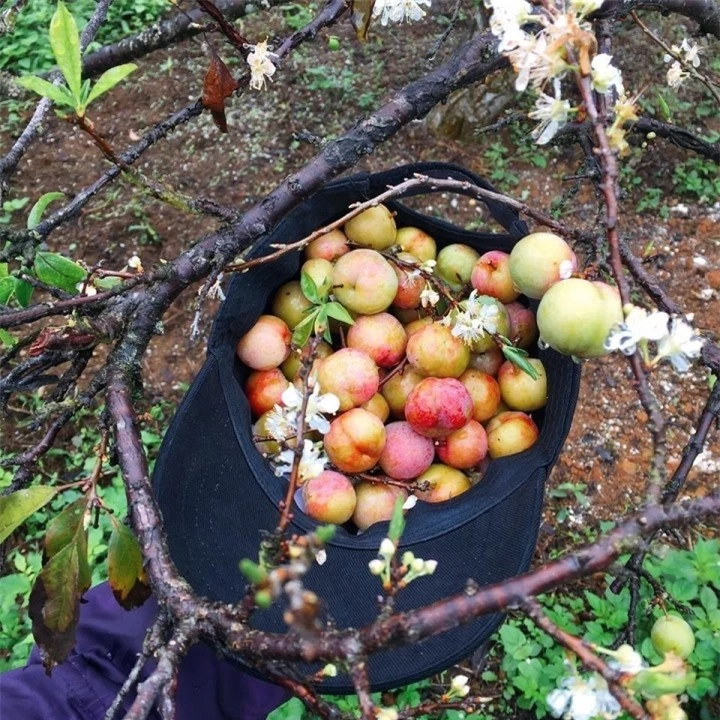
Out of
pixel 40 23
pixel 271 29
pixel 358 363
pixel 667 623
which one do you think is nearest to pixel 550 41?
pixel 358 363

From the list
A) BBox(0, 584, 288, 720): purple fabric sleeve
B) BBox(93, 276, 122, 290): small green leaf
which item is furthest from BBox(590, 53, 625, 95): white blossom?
BBox(0, 584, 288, 720): purple fabric sleeve

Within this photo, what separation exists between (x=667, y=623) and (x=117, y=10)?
3.93m

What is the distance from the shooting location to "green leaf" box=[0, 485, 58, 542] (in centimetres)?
99

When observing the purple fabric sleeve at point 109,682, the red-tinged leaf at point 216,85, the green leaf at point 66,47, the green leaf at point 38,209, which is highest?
the green leaf at point 66,47

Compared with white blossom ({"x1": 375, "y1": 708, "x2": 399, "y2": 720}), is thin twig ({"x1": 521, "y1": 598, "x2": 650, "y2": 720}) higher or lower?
higher

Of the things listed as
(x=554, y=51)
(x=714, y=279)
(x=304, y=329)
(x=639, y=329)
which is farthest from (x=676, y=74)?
(x=714, y=279)

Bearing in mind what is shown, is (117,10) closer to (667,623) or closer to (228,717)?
(228,717)

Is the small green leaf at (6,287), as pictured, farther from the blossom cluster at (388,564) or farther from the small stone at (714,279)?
the small stone at (714,279)

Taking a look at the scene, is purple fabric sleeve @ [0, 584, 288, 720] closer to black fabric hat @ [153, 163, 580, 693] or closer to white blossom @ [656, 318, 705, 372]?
black fabric hat @ [153, 163, 580, 693]

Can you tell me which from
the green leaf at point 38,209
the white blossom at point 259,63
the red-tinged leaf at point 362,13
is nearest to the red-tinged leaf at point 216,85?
the white blossom at point 259,63

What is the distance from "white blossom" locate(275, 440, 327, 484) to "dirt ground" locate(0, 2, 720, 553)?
1.24m

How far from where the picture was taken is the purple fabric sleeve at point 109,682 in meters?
1.35

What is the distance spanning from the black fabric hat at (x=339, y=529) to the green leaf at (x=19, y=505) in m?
0.27

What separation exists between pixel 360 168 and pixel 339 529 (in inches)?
78.9
